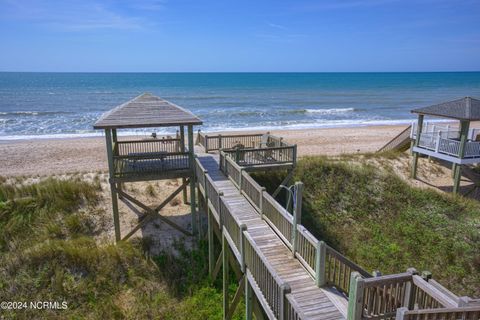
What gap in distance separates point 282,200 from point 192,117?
18.9ft

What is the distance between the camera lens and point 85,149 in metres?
26.3

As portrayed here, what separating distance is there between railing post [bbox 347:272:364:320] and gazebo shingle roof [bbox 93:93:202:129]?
9045 millimetres

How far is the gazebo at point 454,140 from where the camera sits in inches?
658

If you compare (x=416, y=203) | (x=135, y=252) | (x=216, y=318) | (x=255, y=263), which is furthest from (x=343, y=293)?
(x=416, y=203)

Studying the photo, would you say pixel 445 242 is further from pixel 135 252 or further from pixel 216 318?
pixel 135 252

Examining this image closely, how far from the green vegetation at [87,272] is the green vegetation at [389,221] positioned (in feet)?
18.9

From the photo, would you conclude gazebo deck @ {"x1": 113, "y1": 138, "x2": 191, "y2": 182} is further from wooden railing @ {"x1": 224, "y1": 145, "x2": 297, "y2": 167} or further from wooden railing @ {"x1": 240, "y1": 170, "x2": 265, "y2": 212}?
wooden railing @ {"x1": 240, "y1": 170, "x2": 265, "y2": 212}

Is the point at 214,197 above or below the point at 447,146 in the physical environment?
below

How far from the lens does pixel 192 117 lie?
530 inches

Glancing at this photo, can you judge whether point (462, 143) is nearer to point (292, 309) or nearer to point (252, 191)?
point (252, 191)

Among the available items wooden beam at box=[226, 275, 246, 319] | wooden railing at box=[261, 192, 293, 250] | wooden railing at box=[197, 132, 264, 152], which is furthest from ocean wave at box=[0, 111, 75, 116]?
wooden railing at box=[261, 192, 293, 250]

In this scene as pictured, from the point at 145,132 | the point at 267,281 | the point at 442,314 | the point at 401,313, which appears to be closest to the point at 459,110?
the point at 267,281

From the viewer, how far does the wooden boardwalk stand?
20.3 ft

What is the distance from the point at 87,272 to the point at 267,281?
747cm
